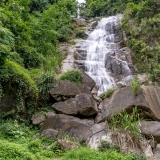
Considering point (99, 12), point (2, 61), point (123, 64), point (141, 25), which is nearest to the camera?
point (2, 61)

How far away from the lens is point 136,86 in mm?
8656

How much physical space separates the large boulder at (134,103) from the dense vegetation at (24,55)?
106 inches

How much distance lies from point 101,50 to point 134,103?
33.0 feet

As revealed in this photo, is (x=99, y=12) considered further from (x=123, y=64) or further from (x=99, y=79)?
(x=99, y=79)

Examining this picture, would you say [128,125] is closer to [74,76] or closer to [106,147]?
[106,147]

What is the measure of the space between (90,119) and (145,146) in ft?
9.31

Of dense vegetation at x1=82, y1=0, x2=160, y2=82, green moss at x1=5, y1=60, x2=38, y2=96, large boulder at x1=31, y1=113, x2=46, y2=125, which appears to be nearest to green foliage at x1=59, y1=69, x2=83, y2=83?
green moss at x1=5, y1=60, x2=38, y2=96

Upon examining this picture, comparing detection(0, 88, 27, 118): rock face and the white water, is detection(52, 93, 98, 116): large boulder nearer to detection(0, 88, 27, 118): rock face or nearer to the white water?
detection(0, 88, 27, 118): rock face

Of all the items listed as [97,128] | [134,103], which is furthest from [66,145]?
[134,103]

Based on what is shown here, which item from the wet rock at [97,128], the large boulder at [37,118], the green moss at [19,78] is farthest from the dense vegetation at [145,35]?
the green moss at [19,78]

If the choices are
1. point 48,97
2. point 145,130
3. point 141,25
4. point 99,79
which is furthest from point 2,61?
point 141,25

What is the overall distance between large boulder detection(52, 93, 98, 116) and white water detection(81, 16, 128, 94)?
3.91m

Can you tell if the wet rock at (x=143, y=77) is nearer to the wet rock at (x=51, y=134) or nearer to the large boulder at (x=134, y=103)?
the large boulder at (x=134, y=103)

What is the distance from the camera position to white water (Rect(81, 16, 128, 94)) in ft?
46.6
